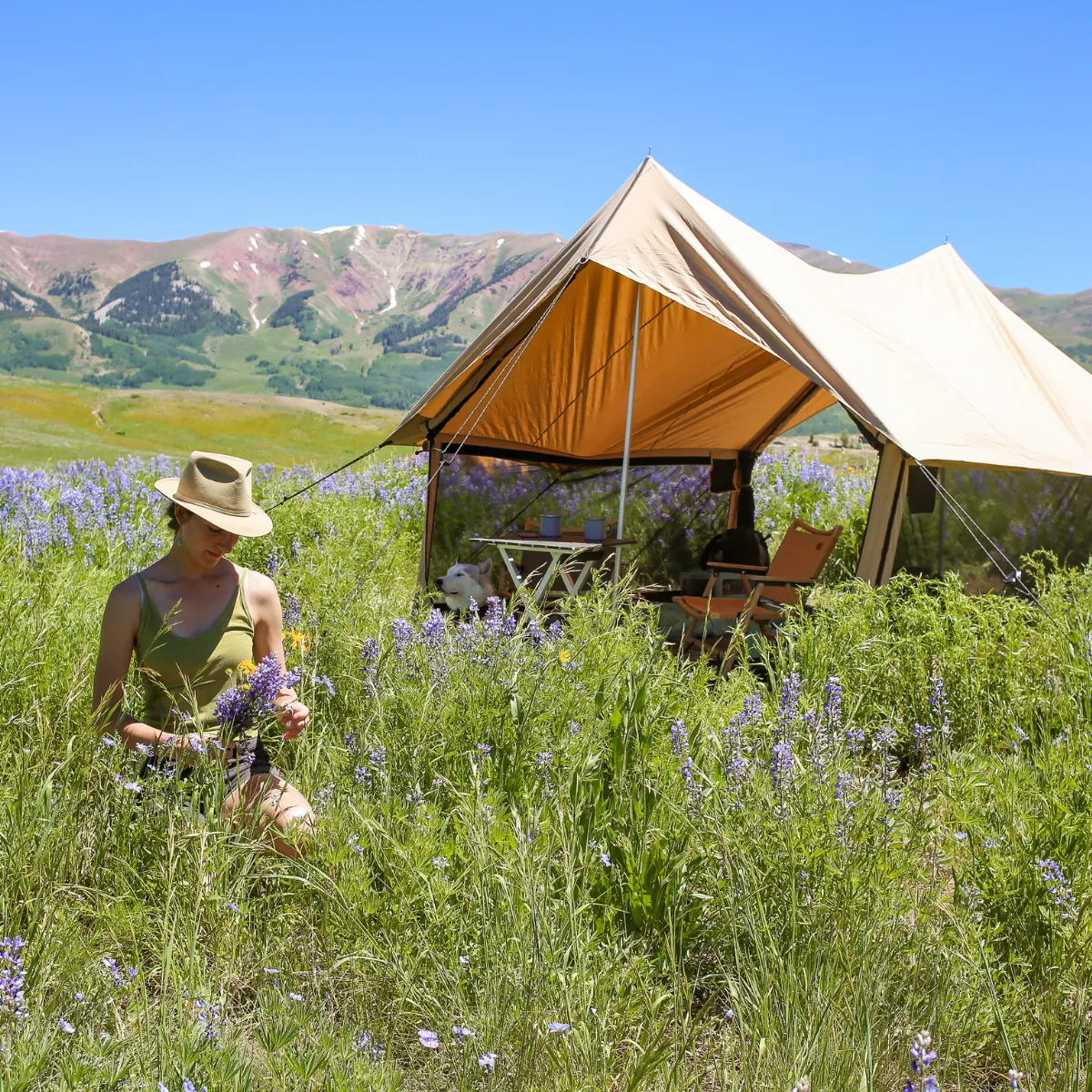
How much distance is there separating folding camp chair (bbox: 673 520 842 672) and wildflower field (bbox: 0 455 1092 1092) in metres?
3.10

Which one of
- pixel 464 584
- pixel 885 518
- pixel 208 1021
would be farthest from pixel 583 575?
pixel 208 1021

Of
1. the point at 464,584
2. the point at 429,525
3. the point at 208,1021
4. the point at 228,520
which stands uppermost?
the point at 228,520

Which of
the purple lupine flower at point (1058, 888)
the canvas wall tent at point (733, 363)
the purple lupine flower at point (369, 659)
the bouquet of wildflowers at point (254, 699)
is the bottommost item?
the purple lupine flower at point (1058, 888)

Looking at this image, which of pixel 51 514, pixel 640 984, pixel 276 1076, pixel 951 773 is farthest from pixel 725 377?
pixel 276 1076

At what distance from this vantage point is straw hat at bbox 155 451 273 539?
2498mm

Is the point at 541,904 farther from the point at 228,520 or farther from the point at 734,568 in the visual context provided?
the point at 734,568

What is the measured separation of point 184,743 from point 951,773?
1777 mm

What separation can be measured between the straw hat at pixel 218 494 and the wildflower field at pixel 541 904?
510 mm

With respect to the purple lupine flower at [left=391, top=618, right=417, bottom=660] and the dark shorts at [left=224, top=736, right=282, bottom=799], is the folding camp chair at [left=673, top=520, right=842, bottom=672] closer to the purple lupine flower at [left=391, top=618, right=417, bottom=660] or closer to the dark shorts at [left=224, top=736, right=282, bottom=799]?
the purple lupine flower at [left=391, top=618, right=417, bottom=660]

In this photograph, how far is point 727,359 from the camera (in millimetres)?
7402

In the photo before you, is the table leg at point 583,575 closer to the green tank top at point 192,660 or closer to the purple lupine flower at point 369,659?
the purple lupine flower at point 369,659

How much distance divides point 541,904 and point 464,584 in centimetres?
450

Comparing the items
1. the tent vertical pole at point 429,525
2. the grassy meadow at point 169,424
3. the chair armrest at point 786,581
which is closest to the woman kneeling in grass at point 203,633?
the tent vertical pole at point 429,525

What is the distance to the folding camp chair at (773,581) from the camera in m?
6.00
